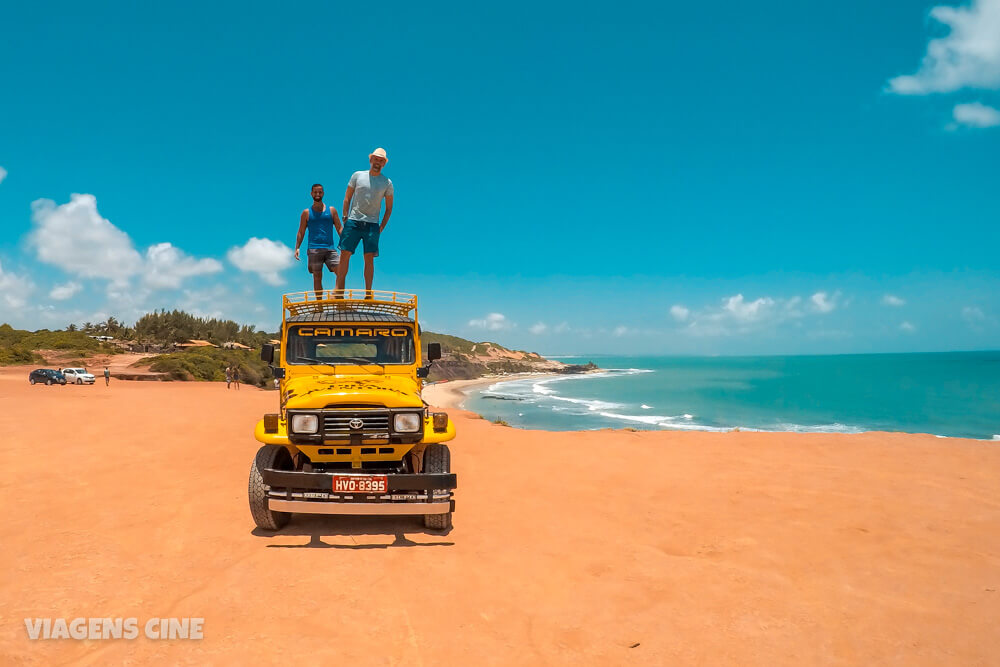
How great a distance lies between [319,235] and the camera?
9.22m

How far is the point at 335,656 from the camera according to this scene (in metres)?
3.73

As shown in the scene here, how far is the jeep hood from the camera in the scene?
5961 millimetres

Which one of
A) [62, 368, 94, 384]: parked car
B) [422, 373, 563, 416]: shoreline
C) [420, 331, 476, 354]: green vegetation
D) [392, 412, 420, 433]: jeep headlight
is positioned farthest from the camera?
[420, 331, 476, 354]: green vegetation

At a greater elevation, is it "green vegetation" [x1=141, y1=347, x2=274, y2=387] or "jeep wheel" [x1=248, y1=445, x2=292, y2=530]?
"green vegetation" [x1=141, y1=347, x2=274, y2=387]

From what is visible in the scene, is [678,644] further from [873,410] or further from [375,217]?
[873,410]

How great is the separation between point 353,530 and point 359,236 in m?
4.94

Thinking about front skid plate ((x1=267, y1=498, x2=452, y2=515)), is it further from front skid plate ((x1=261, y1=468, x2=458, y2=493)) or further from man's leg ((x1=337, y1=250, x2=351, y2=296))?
man's leg ((x1=337, y1=250, x2=351, y2=296))

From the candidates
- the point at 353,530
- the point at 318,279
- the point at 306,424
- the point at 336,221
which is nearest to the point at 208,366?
the point at 318,279

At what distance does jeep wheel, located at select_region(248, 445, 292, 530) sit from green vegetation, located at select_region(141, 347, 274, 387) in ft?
134

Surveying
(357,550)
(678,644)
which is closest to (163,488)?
(357,550)

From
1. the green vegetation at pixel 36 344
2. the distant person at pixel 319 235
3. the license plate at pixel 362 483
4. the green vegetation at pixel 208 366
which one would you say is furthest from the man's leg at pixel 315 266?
the green vegetation at pixel 36 344

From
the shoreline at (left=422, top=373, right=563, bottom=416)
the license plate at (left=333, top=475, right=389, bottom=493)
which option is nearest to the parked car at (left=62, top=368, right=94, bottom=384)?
the shoreline at (left=422, top=373, right=563, bottom=416)

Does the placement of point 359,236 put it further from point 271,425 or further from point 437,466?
point 437,466

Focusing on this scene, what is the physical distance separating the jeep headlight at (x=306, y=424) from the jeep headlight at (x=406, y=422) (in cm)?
89
